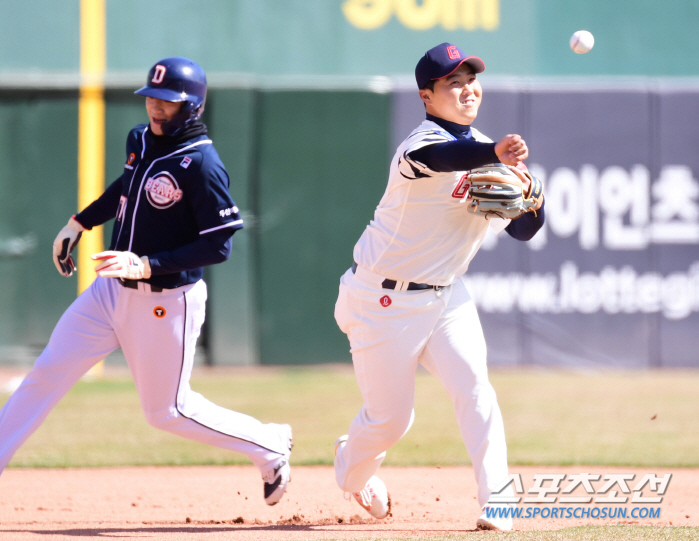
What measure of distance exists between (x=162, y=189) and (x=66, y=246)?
2.08ft

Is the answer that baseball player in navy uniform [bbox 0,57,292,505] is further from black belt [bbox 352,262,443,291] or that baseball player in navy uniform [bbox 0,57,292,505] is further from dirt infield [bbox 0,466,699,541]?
black belt [bbox 352,262,443,291]

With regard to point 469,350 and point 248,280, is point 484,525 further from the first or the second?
point 248,280

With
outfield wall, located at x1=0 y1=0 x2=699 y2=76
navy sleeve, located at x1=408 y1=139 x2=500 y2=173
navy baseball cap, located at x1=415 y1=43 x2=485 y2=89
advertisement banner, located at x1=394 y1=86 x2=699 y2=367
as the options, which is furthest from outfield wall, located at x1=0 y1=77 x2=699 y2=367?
navy sleeve, located at x1=408 y1=139 x2=500 y2=173

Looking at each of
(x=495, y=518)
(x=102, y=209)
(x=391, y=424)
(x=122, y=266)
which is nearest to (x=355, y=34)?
(x=102, y=209)

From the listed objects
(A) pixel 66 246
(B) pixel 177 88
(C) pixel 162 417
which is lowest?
(C) pixel 162 417

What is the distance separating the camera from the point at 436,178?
10.6 ft

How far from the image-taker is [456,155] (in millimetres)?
2961

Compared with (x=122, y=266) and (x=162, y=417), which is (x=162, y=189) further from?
(x=162, y=417)

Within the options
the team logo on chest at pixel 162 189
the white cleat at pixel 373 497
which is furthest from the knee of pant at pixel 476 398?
the team logo on chest at pixel 162 189

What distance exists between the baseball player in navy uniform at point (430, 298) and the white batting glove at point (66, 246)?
53.7 inches

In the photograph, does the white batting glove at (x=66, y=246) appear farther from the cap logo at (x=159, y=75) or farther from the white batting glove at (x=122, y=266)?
the cap logo at (x=159, y=75)

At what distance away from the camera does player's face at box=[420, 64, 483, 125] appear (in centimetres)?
325

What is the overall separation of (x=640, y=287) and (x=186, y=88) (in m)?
6.27

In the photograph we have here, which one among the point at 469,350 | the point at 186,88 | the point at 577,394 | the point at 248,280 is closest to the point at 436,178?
the point at 469,350
